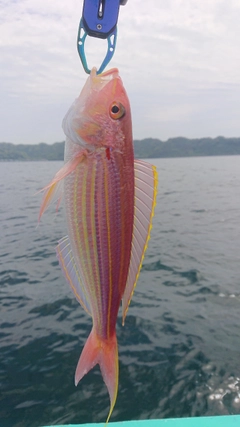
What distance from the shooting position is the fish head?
212 cm

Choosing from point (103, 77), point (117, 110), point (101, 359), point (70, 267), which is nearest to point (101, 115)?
point (117, 110)

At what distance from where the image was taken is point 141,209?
222cm

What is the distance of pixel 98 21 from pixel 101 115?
2.25 feet

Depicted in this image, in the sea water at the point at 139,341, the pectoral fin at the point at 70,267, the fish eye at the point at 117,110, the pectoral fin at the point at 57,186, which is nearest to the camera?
the pectoral fin at the point at 57,186

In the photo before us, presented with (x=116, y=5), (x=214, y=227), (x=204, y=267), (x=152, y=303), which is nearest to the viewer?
(x=116, y=5)

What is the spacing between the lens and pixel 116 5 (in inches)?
90.7

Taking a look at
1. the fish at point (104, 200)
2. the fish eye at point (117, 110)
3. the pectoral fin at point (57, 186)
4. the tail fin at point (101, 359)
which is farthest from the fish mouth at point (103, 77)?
the tail fin at point (101, 359)

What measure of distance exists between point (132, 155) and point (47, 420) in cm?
564

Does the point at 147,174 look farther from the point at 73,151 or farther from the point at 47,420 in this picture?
the point at 47,420

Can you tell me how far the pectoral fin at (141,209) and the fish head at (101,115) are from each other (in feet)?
0.75

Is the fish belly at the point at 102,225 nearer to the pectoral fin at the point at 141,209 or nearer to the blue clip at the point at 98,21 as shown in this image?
the pectoral fin at the point at 141,209

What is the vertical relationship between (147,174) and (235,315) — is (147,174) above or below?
above

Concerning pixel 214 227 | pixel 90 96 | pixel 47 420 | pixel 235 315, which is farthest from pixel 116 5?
pixel 214 227

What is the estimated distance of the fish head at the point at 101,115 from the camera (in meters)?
2.12
